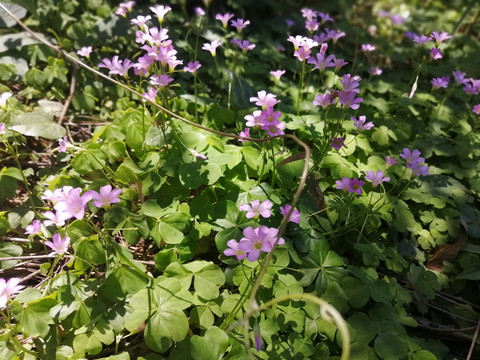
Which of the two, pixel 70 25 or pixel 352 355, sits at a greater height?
pixel 70 25

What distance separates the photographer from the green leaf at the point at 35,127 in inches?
82.5

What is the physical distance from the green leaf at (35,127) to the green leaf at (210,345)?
1.39 meters

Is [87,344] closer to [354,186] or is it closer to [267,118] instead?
[267,118]

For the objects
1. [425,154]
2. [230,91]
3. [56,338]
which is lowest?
[56,338]

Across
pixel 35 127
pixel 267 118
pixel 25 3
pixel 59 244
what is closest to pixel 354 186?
pixel 267 118

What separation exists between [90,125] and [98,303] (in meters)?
1.45

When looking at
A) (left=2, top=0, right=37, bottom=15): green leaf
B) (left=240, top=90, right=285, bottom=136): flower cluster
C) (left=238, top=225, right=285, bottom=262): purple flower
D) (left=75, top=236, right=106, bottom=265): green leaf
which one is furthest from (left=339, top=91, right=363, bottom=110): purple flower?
(left=2, top=0, right=37, bottom=15): green leaf

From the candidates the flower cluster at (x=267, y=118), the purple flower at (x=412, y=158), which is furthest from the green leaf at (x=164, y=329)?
the purple flower at (x=412, y=158)

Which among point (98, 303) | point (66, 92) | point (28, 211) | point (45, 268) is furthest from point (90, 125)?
point (98, 303)

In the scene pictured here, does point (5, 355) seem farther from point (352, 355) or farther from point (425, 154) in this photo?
point (425, 154)

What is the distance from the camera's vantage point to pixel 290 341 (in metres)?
1.52

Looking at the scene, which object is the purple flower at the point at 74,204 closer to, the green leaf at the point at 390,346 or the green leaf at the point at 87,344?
the green leaf at the point at 87,344

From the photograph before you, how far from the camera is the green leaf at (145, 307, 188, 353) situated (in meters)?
1.41

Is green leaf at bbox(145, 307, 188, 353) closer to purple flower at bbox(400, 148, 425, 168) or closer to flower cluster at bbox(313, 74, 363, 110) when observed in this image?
flower cluster at bbox(313, 74, 363, 110)
